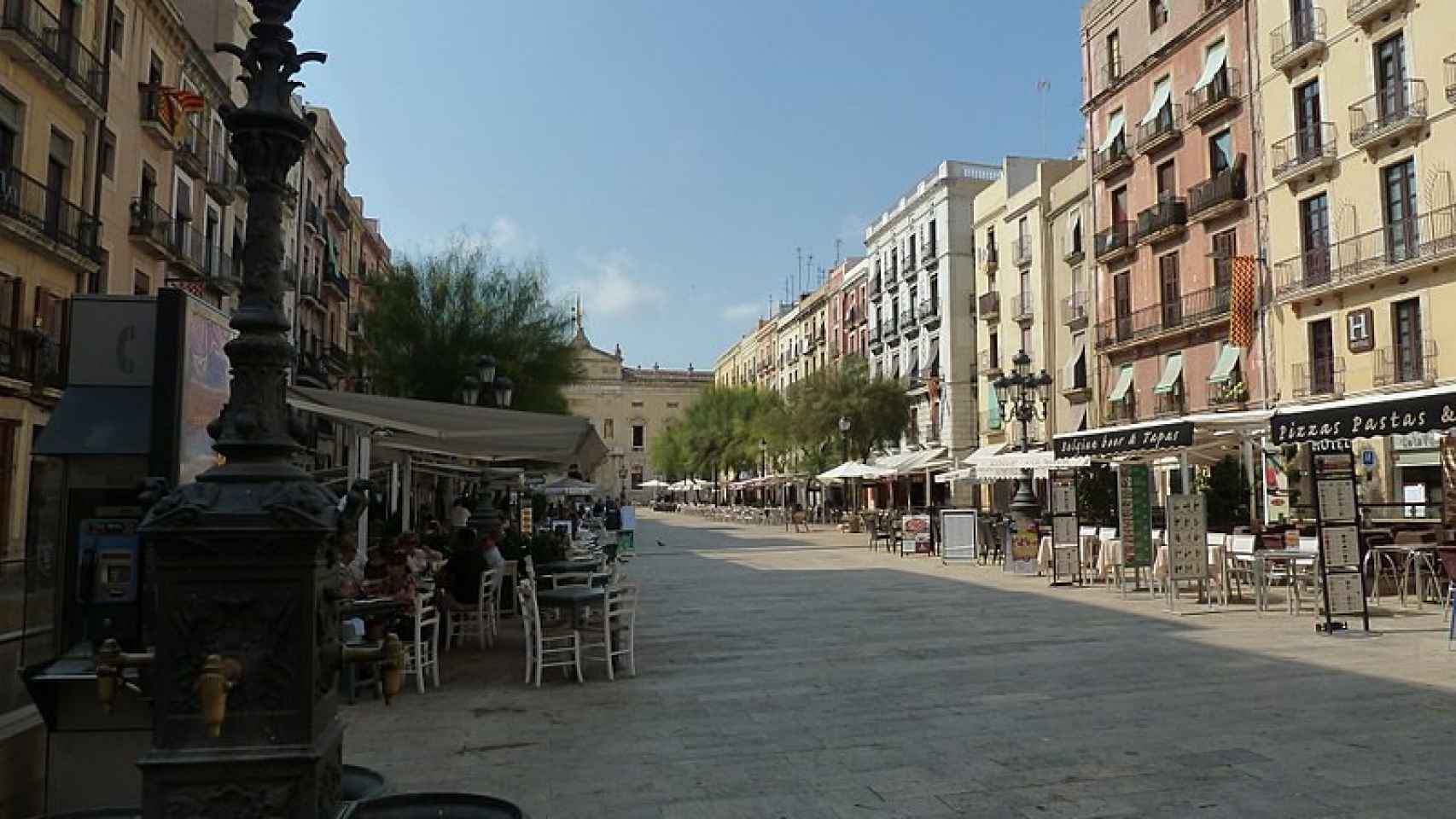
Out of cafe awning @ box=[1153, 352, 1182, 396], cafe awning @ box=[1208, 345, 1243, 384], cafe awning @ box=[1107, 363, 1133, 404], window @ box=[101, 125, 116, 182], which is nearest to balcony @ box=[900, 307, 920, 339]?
cafe awning @ box=[1107, 363, 1133, 404]

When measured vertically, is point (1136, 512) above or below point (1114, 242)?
below

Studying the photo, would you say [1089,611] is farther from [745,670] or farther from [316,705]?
[316,705]

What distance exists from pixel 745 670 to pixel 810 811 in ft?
11.9

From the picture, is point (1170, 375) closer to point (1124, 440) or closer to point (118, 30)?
point (1124, 440)

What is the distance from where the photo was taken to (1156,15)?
92.6 feet

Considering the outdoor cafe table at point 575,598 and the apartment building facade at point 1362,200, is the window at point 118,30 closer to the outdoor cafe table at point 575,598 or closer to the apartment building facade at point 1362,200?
the outdoor cafe table at point 575,598

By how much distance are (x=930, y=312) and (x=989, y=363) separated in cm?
544

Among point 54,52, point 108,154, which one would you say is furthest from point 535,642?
point 108,154

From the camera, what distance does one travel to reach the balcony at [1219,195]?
24.6 m

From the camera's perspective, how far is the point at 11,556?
60.3 ft

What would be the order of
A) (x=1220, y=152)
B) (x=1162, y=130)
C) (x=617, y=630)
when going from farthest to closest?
(x=1162, y=130) < (x=1220, y=152) < (x=617, y=630)

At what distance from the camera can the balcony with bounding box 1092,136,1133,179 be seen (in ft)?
95.9

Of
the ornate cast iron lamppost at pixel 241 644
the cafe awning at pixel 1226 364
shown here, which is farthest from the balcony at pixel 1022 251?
the ornate cast iron lamppost at pixel 241 644

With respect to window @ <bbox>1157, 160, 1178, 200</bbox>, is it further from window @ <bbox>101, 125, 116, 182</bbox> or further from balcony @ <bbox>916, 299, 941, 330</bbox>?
window @ <bbox>101, 125, 116, 182</bbox>
